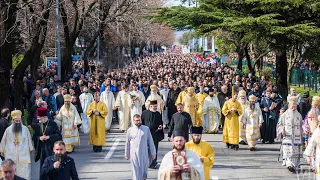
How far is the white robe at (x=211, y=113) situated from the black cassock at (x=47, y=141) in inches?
401

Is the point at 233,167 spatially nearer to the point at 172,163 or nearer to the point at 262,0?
the point at 172,163

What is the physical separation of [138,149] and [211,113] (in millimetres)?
10299

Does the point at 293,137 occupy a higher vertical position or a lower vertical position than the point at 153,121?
lower

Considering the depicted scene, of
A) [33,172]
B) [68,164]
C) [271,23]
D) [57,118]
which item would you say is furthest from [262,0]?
[68,164]

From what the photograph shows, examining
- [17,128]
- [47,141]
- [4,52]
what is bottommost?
[47,141]

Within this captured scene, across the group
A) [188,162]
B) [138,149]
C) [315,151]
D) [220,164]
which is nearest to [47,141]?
[138,149]

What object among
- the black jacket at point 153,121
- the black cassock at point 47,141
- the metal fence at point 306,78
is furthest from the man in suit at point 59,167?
the metal fence at point 306,78

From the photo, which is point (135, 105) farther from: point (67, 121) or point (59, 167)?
point (59, 167)

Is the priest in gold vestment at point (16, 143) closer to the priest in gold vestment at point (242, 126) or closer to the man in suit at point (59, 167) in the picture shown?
the man in suit at point (59, 167)

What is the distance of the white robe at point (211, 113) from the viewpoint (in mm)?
23156

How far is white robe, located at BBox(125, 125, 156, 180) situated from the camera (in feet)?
43.5

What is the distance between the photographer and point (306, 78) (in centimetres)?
4091

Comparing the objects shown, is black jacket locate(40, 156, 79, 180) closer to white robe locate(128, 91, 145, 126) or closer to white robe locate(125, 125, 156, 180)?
white robe locate(125, 125, 156, 180)

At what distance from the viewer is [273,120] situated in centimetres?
2128
